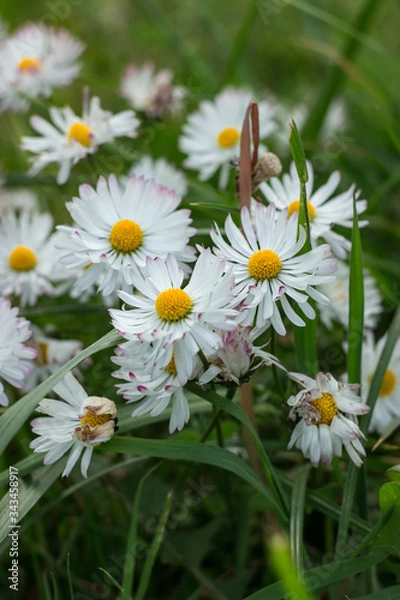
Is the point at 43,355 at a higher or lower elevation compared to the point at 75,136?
lower

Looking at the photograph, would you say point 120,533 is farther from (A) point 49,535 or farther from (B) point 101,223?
(B) point 101,223

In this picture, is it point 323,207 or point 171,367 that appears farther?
point 323,207

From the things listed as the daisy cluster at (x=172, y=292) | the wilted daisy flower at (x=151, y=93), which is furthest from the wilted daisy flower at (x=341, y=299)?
the wilted daisy flower at (x=151, y=93)

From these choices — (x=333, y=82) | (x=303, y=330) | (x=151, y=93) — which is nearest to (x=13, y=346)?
(x=303, y=330)

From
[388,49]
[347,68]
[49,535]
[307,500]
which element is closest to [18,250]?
[49,535]

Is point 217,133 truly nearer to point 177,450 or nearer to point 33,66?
point 33,66

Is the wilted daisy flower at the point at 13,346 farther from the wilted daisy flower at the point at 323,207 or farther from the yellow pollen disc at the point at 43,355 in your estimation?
the wilted daisy flower at the point at 323,207

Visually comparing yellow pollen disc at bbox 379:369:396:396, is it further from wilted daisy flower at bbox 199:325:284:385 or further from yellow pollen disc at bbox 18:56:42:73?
yellow pollen disc at bbox 18:56:42:73
